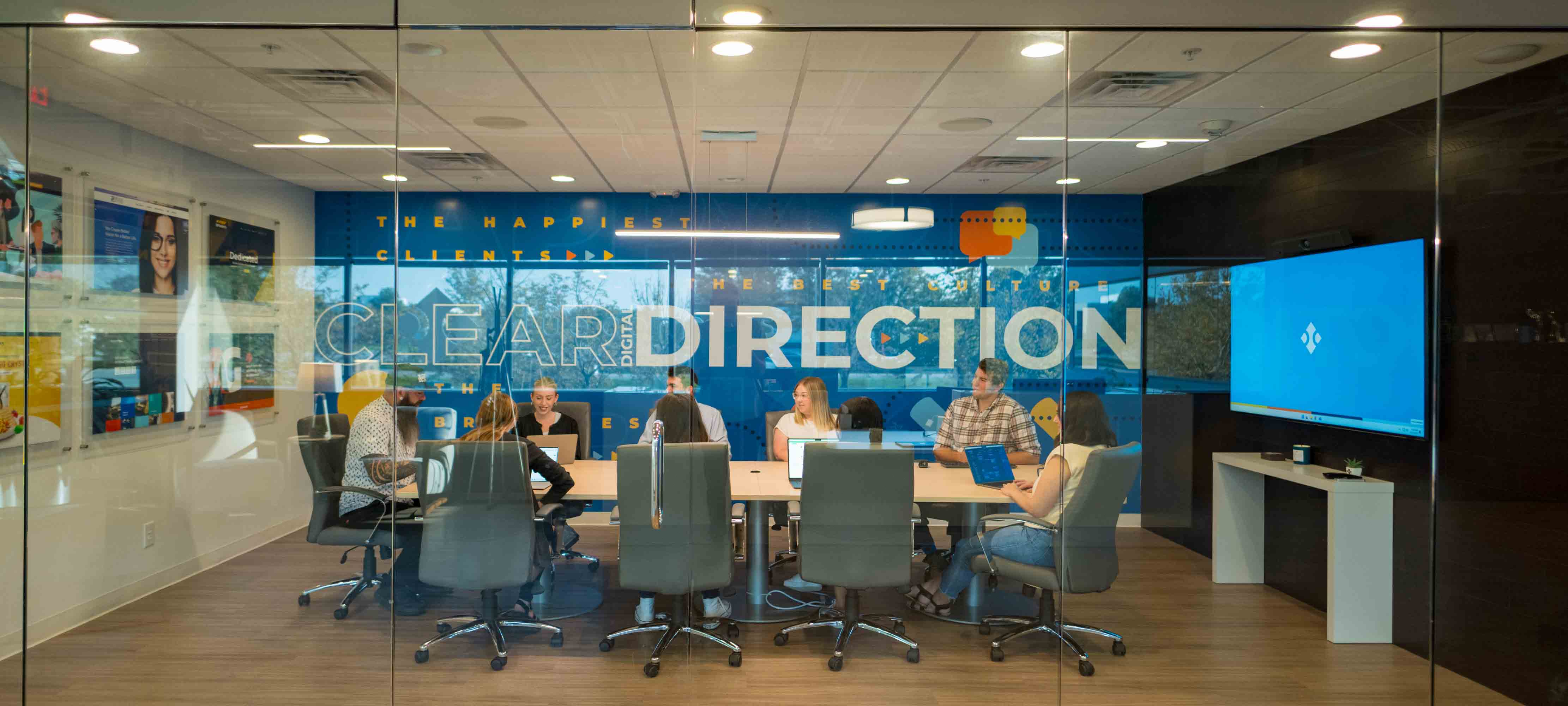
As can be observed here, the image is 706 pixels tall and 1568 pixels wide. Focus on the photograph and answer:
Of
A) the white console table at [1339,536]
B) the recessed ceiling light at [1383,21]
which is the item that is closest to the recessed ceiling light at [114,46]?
the white console table at [1339,536]

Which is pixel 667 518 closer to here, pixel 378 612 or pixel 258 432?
pixel 378 612

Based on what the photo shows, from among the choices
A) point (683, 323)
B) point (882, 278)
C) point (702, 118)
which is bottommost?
point (683, 323)

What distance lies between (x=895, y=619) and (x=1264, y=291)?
7.04 ft

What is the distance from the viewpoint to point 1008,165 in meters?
3.18

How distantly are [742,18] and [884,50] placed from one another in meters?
0.58

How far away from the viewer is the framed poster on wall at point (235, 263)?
3.15 metres

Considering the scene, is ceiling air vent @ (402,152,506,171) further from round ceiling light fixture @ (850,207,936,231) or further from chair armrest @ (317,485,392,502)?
round ceiling light fixture @ (850,207,936,231)

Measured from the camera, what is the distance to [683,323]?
316 centimetres

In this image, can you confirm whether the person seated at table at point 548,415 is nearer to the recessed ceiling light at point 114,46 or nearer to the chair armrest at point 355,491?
the chair armrest at point 355,491

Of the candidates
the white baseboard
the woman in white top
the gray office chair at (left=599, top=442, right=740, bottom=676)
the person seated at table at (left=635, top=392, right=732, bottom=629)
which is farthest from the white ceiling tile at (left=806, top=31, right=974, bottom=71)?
the white baseboard

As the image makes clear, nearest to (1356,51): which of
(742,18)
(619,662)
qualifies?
(742,18)

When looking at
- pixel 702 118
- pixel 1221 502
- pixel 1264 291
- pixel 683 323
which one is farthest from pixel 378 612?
pixel 1264 291

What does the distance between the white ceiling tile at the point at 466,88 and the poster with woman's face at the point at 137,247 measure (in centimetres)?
117

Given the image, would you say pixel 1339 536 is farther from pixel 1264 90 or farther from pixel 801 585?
pixel 801 585
